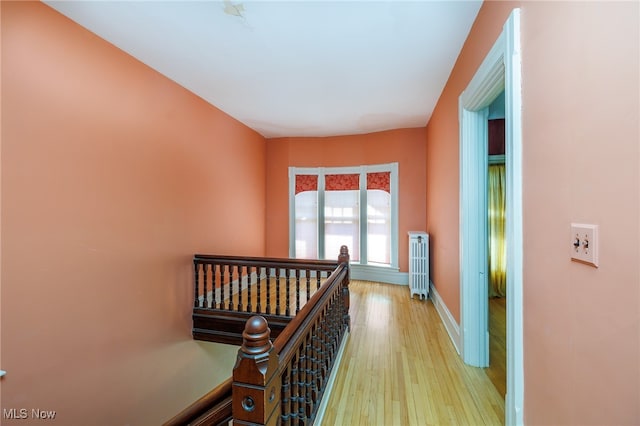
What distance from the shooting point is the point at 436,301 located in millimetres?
3568

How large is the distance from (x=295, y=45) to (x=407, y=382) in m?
3.03

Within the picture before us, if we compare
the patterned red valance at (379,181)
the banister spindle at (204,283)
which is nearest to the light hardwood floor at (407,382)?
the banister spindle at (204,283)

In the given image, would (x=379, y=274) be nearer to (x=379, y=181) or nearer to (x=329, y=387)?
(x=379, y=181)

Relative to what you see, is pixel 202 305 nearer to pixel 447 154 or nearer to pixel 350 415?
pixel 350 415

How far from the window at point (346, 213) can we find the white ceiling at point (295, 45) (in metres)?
1.65

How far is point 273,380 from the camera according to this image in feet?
3.40

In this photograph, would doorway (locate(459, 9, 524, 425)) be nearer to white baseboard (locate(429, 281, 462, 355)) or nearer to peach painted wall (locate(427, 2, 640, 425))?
peach painted wall (locate(427, 2, 640, 425))

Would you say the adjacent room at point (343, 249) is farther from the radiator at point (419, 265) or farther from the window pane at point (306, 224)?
the window pane at point (306, 224)

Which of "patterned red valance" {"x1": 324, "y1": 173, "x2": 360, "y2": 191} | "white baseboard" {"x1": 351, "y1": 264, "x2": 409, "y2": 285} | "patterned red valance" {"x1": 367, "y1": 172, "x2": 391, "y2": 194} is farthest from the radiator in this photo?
"patterned red valance" {"x1": 324, "y1": 173, "x2": 360, "y2": 191}

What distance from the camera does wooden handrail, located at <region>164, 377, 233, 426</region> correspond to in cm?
97

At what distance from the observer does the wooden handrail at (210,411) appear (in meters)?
0.97

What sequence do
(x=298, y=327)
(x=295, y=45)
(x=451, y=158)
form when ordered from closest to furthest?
(x=298, y=327)
(x=295, y=45)
(x=451, y=158)

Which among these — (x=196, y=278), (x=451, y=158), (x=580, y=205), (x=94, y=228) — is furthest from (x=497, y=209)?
(x=94, y=228)

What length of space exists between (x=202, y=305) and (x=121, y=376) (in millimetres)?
1008
